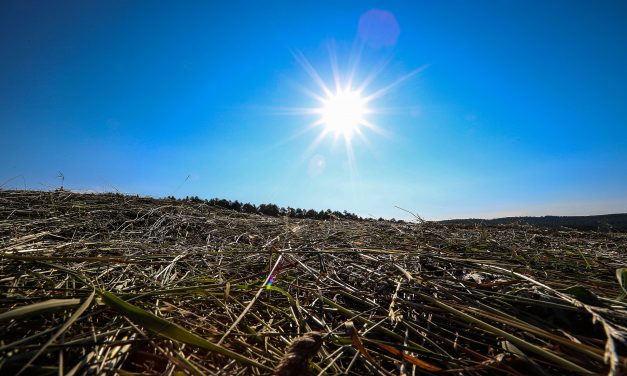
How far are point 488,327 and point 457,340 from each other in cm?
13

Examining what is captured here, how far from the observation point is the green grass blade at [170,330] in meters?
0.69

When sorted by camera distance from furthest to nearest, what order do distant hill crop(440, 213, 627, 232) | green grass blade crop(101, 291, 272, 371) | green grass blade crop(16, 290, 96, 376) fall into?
distant hill crop(440, 213, 627, 232) → green grass blade crop(101, 291, 272, 371) → green grass blade crop(16, 290, 96, 376)

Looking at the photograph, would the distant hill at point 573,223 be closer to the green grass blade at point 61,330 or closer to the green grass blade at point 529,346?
the green grass blade at point 529,346

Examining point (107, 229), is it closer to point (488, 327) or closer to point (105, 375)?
point (105, 375)

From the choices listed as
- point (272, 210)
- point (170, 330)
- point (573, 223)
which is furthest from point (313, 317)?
point (573, 223)

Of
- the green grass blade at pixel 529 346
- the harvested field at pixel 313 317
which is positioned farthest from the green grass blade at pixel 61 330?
the green grass blade at pixel 529 346

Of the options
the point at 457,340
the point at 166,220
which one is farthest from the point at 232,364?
the point at 166,220

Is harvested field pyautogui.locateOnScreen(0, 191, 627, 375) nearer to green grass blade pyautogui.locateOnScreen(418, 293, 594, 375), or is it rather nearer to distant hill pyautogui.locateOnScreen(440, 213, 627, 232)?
green grass blade pyautogui.locateOnScreen(418, 293, 594, 375)

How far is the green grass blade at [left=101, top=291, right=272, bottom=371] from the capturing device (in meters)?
0.69

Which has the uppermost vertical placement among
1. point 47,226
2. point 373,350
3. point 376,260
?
point 47,226

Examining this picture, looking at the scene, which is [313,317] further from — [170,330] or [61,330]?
[61,330]

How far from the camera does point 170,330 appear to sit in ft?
2.32

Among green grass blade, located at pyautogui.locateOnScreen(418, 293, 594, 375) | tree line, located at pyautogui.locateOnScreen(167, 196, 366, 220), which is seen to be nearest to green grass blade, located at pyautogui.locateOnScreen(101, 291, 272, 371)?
green grass blade, located at pyautogui.locateOnScreen(418, 293, 594, 375)

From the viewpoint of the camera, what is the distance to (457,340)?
899mm
